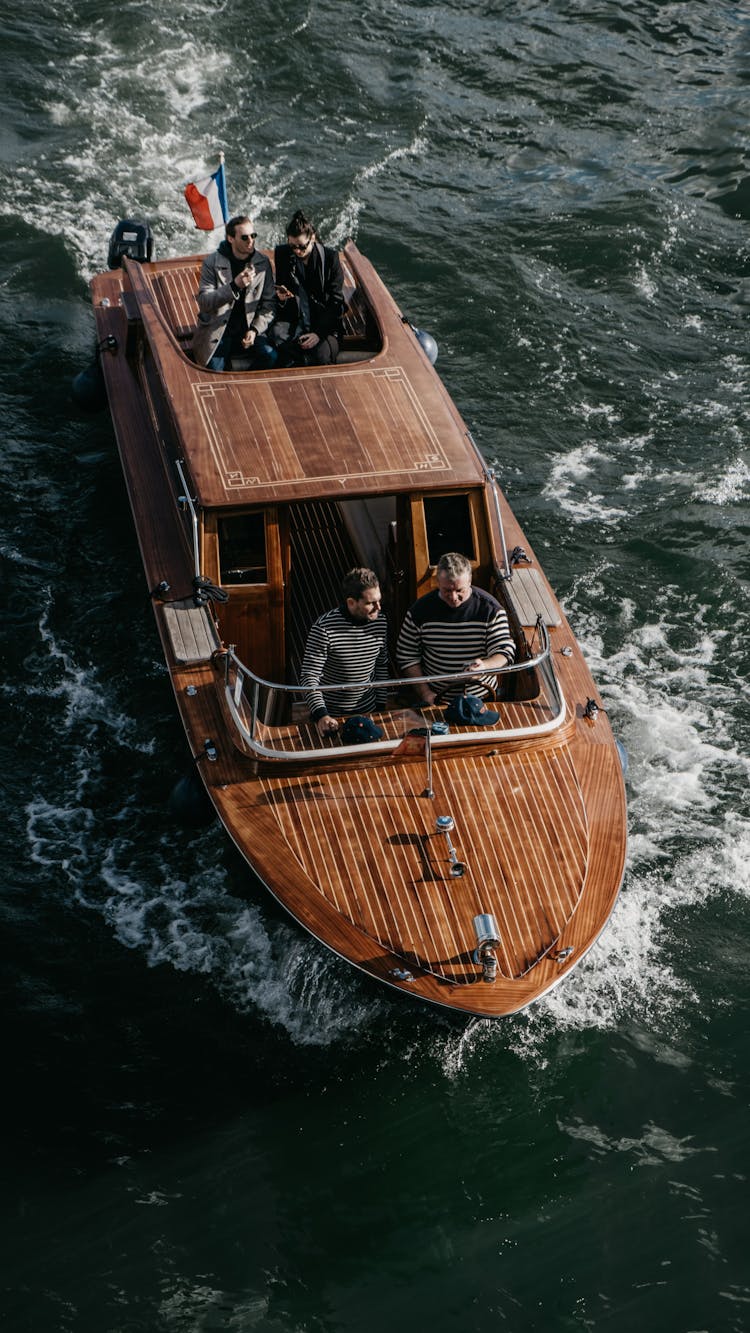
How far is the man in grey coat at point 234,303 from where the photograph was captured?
11.7 metres

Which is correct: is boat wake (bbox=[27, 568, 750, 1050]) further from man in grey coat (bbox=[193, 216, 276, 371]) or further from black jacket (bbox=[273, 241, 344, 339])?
black jacket (bbox=[273, 241, 344, 339])

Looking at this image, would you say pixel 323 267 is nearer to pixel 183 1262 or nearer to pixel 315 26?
pixel 183 1262

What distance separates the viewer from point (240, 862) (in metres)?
9.84

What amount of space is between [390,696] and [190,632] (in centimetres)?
149

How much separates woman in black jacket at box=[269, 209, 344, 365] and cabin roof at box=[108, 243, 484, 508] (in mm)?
858

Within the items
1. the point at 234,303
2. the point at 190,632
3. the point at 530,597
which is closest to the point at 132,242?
the point at 234,303

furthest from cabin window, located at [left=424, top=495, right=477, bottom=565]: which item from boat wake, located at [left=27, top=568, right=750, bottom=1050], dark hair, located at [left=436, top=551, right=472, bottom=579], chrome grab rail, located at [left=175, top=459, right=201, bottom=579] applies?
boat wake, located at [left=27, top=568, right=750, bottom=1050]

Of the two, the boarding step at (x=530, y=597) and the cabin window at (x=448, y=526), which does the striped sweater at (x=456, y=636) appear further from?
the cabin window at (x=448, y=526)

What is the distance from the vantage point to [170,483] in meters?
11.4

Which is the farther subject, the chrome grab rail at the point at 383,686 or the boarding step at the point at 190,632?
the boarding step at the point at 190,632

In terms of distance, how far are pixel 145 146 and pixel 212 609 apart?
10755 mm

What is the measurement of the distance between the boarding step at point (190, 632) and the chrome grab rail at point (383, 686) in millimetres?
299

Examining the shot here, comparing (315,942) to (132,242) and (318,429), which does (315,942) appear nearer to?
(318,429)

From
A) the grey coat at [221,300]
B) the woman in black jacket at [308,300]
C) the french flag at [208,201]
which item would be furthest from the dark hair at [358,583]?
the french flag at [208,201]
